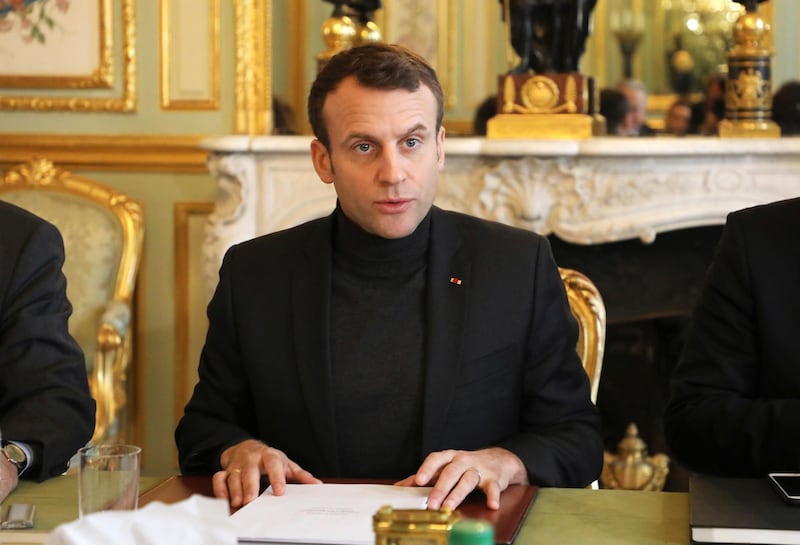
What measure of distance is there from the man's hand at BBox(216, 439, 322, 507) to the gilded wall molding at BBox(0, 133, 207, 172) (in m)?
2.85

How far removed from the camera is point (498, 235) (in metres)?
2.28

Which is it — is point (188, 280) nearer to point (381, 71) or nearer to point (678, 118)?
point (678, 118)

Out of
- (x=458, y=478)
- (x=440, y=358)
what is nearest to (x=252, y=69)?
(x=440, y=358)

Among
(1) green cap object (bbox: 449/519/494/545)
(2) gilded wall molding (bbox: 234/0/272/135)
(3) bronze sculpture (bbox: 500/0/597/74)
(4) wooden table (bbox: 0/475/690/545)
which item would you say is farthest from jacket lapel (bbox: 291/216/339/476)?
(2) gilded wall molding (bbox: 234/0/272/135)

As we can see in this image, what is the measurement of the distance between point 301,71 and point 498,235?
2.87 metres

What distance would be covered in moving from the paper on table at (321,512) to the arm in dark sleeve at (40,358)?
480 mm

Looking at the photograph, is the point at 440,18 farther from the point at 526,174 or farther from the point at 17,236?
the point at 17,236

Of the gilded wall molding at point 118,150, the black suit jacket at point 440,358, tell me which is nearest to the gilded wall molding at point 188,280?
the gilded wall molding at point 118,150

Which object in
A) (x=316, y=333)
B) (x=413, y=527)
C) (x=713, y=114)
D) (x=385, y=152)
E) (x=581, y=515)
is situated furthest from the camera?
(x=713, y=114)

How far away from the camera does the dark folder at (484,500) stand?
1.59 metres

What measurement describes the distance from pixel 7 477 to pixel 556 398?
88 cm

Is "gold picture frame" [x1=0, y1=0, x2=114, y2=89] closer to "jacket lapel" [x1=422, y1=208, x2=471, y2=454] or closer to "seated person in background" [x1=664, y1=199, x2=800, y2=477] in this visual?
"jacket lapel" [x1=422, y1=208, x2=471, y2=454]

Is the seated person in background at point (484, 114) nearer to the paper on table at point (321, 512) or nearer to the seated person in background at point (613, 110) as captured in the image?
the seated person in background at point (613, 110)

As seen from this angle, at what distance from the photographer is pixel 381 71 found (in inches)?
82.5
